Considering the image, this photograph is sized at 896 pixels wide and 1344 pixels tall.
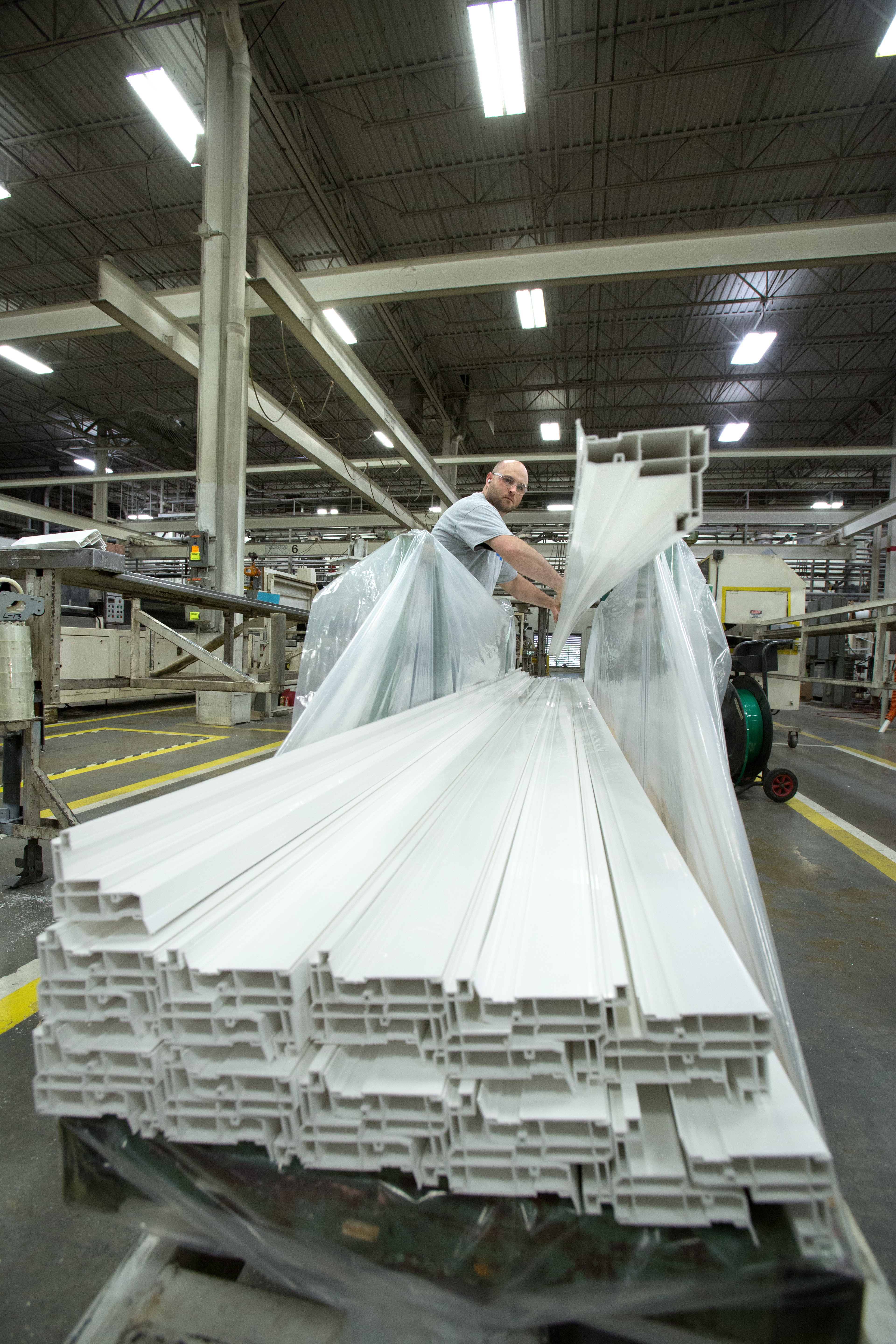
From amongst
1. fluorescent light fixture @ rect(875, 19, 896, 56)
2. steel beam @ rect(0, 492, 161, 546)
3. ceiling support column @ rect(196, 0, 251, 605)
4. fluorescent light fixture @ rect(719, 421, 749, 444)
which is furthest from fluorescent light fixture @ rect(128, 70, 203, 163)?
fluorescent light fixture @ rect(719, 421, 749, 444)

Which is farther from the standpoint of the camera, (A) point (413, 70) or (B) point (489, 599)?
(A) point (413, 70)

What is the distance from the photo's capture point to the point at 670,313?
25.2ft

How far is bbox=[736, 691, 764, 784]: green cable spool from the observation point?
3.34 m

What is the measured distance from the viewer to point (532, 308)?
6070 millimetres

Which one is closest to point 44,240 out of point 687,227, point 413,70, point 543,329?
point 413,70

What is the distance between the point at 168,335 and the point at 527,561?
197 inches

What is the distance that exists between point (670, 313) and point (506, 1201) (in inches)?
366

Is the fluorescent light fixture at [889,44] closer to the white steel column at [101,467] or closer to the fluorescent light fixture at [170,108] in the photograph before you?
the fluorescent light fixture at [170,108]

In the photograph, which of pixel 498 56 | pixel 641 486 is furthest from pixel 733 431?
pixel 641 486

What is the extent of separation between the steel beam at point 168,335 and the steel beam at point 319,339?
887mm

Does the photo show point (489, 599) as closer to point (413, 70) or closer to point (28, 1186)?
point (28, 1186)

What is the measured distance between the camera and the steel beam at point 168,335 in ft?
15.9

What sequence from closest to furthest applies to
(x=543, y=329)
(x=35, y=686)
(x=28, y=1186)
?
(x=28, y=1186) < (x=35, y=686) < (x=543, y=329)

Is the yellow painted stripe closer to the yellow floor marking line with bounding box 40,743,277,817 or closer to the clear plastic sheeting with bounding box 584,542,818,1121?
the yellow floor marking line with bounding box 40,743,277,817
